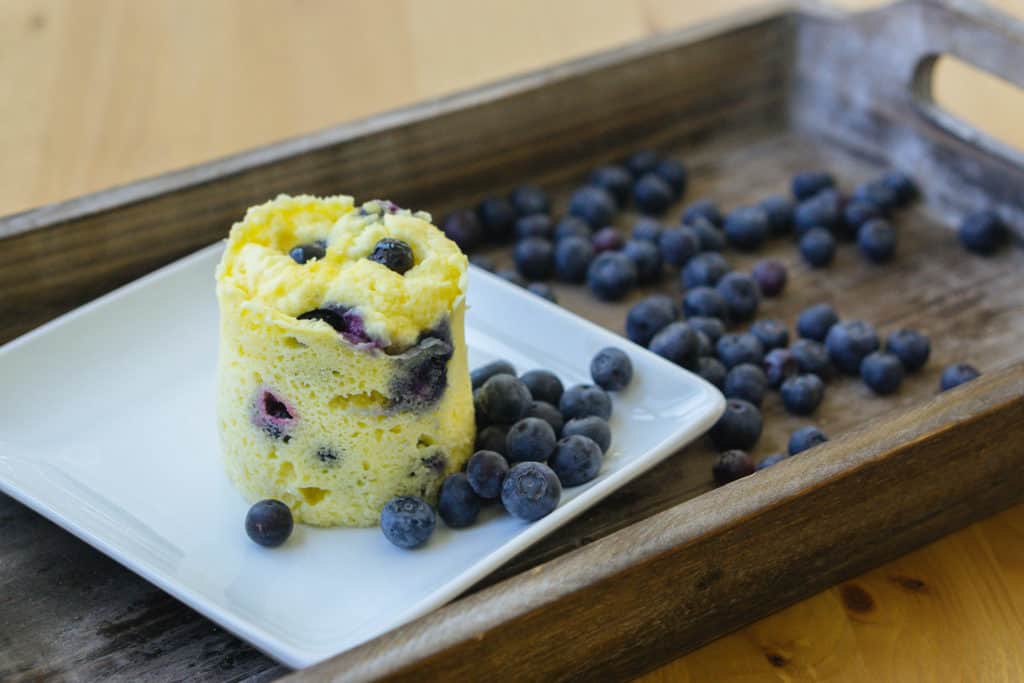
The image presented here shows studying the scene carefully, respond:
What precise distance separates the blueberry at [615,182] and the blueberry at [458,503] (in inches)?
30.9

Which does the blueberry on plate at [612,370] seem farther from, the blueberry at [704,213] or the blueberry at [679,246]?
the blueberry at [704,213]

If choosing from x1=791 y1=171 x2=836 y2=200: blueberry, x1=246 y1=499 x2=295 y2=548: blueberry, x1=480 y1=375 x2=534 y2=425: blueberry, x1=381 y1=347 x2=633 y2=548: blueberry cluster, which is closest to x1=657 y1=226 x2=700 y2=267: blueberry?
x1=791 y1=171 x2=836 y2=200: blueberry

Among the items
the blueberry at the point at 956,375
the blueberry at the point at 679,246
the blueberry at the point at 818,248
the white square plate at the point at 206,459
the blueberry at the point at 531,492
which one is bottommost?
the blueberry at the point at 818,248

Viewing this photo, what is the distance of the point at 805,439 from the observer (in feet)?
4.69

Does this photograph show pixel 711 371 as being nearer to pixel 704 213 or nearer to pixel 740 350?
pixel 740 350

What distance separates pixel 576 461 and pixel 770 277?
0.59 meters

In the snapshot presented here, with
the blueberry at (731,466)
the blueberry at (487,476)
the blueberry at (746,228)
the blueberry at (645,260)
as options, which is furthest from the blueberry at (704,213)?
the blueberry at (487,476)

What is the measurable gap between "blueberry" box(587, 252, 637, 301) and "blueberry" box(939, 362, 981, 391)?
44 centimetres

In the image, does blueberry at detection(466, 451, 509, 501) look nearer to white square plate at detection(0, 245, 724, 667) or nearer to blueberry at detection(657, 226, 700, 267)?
white square plate at detection(0, 245, 724, 667)

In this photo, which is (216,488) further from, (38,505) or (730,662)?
(730,662)

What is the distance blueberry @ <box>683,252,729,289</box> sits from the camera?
176 cm

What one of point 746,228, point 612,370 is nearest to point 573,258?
point 746,228

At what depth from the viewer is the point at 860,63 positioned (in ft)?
6.72

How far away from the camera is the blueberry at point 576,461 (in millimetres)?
1317
